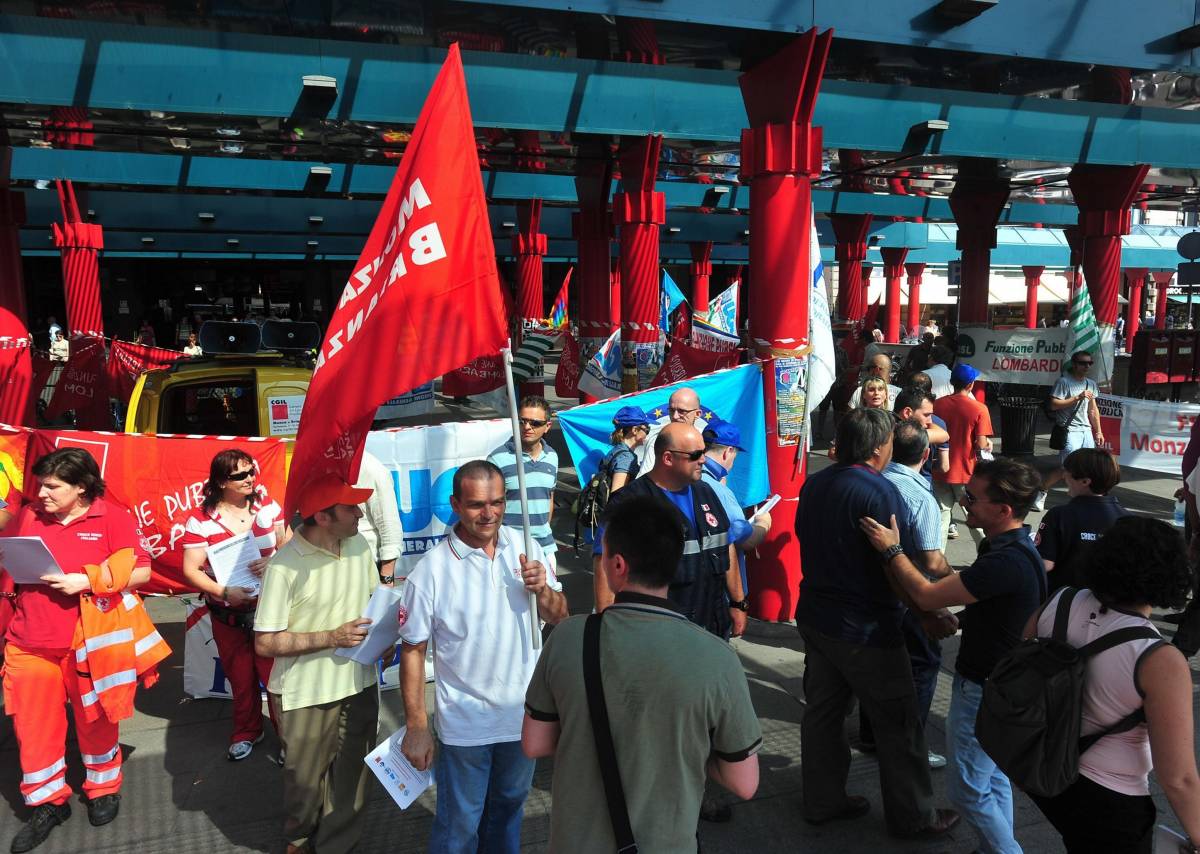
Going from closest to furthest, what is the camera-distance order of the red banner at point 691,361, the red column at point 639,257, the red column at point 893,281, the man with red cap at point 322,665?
1. the man with red cap at point 322,665
2. the red banner at point 691,361
3. the red column at point 639,257
4. the red column at point 893,281

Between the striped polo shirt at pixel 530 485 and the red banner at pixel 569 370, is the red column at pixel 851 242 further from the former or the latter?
the striped polo shirt at pixel 530 485

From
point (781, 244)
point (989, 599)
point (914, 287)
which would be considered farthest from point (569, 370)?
point (914, 287)

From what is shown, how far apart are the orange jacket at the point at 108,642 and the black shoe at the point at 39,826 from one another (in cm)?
47

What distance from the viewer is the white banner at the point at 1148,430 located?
9352mm

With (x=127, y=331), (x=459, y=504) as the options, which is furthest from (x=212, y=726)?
(x=127, y=331)

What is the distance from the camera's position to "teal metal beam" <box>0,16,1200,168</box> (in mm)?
6859

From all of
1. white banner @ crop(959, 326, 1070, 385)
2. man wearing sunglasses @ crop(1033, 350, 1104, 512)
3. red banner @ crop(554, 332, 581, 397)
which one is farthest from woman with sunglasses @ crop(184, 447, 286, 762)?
white banner @ crop(959, 326, 1070, 385)

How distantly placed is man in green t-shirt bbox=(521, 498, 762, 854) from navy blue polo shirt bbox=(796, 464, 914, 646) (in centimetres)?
154

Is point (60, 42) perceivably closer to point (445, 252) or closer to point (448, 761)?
point (445, 252)

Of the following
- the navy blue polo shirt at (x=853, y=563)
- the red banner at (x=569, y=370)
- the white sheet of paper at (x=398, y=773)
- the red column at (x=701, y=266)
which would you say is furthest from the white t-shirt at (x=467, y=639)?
the red column at (x=701, y=266)

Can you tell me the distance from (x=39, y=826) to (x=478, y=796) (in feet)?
7.60

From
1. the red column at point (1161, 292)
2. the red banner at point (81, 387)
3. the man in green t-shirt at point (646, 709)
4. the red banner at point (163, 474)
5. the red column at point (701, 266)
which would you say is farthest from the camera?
the red column at point (1161, 292)

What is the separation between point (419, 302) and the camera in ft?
9.94

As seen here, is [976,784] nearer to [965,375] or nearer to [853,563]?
[853,563]
